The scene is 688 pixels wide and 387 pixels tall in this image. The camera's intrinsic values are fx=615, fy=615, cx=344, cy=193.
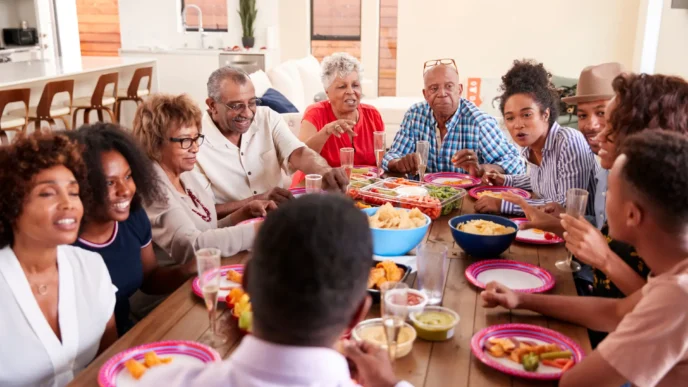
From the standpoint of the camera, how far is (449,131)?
340cm

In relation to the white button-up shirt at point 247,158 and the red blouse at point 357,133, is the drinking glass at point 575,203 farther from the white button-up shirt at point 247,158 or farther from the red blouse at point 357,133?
the red blouse at point 357,133

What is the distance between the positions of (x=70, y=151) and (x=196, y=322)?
566 millimetres

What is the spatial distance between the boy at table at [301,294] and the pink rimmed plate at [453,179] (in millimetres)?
2026

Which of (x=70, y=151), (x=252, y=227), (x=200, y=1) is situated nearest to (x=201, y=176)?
(x=252, y=227)

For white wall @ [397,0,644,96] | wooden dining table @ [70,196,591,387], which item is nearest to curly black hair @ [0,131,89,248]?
wooden dining table @ [70,196,591,387]

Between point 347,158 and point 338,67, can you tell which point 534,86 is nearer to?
point 347,158

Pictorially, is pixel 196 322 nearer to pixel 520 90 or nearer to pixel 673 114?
pixel 673 114

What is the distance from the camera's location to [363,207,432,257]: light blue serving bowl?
197 centimetres

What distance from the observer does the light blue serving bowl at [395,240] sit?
1.97 metres

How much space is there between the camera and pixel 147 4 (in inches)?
326

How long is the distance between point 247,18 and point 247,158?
5.35 m

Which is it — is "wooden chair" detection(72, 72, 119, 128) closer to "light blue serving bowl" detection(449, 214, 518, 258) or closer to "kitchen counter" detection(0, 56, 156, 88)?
"kitchen counter" detection(0, 56, 156, 88)

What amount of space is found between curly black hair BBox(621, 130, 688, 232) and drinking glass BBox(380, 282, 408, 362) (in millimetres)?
575

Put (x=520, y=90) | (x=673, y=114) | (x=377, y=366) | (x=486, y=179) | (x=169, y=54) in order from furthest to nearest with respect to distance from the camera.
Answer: (x=169, y=54), (x=486, y=179), (x=520, y=90), (x=673, y=114), (x=377, y=366)
